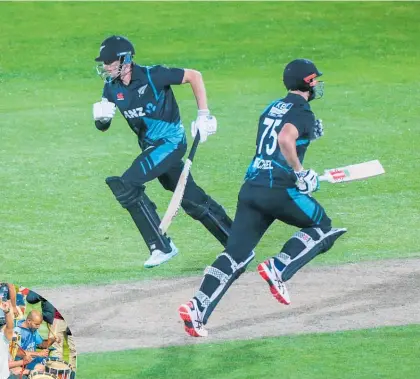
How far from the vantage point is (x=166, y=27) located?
80.5 feet

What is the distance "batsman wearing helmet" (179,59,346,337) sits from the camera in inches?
424

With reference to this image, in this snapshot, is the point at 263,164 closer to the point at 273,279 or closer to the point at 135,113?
the point at 273,279

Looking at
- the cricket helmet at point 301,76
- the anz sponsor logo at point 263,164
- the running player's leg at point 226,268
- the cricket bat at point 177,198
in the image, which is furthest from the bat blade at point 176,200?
the cricket helmet at point 301,76

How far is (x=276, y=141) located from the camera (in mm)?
10805

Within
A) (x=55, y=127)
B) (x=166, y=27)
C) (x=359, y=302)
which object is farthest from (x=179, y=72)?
(x=166, y=27)

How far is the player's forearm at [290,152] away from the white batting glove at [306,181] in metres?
0.08

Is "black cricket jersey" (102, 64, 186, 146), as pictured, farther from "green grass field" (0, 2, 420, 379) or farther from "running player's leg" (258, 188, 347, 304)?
"running player's leg" (258, 188, 347, 304)

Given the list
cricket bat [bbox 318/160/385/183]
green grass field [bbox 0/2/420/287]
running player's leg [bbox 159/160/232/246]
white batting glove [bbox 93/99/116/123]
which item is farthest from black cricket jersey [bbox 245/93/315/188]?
green grass field [bbox 0/2/420/287]

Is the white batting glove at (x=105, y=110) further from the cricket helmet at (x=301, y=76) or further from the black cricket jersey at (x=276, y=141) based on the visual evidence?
the cricket helmet at (x=301, y=76)

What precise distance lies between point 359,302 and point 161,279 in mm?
1934

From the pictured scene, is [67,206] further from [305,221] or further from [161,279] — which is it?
[305,221]

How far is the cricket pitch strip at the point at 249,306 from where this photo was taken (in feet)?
36.2

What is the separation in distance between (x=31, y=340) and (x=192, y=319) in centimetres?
248

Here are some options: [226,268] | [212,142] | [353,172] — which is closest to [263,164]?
[226,268]
